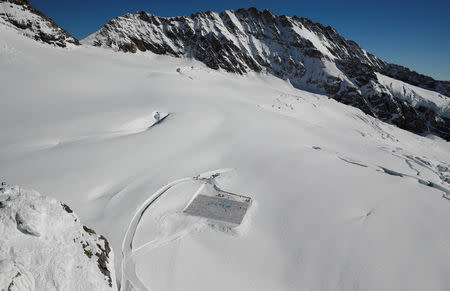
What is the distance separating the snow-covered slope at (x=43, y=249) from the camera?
613 centimetres

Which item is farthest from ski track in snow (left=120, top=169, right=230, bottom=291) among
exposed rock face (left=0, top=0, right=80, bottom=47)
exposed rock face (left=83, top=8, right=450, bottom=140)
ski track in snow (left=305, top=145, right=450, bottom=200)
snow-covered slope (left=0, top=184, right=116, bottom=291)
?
exposed rock face (left=83, top=8, right=450, bottom=140)

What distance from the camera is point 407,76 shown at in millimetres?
90625

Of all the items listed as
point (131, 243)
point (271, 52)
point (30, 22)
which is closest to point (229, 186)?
point (131, 243)

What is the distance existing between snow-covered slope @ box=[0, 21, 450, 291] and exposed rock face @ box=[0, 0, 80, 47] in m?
14.9

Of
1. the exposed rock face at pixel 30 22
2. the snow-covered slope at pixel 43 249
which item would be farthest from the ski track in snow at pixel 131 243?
the exposed rock face at pixel 30 22

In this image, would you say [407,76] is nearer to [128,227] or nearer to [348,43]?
[348,43]

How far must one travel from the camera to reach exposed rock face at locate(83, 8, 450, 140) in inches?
2603

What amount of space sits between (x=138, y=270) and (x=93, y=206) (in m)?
4.47

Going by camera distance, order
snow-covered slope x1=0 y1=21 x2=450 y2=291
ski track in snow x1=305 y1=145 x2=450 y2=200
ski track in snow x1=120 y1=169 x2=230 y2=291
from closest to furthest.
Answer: ski track in snow x1=120 y1=169 x2=230 y2=291
snow-covered slope x1=0 y1=21 x2=450 y2=291
ski track in snow x1=305 y1=145 x2=450 y2=200

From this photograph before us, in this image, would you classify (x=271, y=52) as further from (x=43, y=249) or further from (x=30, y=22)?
(x=43, y=249)

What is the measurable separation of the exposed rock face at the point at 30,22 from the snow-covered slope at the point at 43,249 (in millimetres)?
41322

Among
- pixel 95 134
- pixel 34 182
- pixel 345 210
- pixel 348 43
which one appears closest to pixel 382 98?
pixel 348 43

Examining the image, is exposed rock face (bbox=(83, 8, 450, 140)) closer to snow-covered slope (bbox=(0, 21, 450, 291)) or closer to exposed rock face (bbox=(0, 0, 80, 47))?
exposed rock face (bbox=(0, 0, 80, 47))

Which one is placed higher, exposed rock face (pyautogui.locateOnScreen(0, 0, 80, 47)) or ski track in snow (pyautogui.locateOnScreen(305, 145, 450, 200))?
exposed rock face (pyautogui.locateOnScreen(0, 0, 80, 47))
